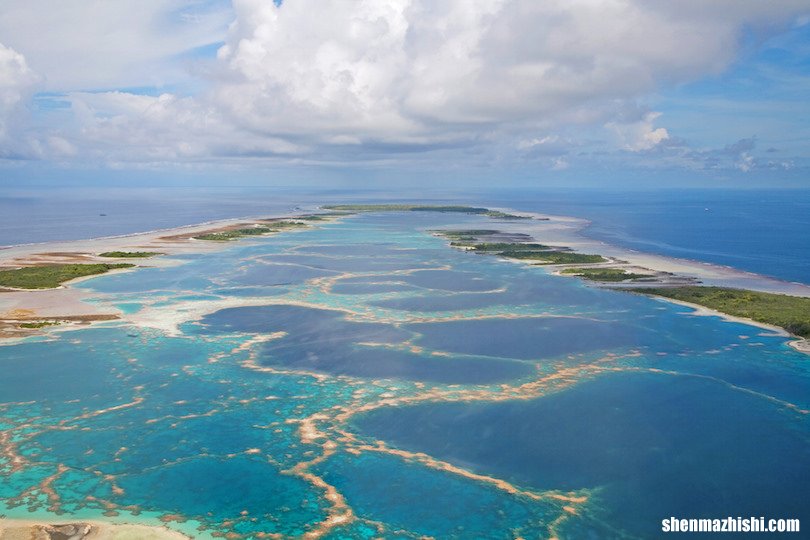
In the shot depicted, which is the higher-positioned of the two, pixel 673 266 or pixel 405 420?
pixel 673 266

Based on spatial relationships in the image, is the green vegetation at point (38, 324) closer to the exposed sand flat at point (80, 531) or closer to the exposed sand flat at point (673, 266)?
the exposed sand flat at point (80, 531)

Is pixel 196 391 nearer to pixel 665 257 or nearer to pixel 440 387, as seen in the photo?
pixel 440 387

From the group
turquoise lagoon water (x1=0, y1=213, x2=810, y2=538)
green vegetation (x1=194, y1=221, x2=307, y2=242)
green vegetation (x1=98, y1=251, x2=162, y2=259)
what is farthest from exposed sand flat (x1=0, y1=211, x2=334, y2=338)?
turquoise lagoon water (x1=0, y1=213, x2=810, y2=538)

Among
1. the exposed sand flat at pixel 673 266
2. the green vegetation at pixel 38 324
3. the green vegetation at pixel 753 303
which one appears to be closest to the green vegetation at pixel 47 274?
the green vegetation at pixel 38 324

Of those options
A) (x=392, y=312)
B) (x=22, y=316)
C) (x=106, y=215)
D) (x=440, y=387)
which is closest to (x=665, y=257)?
(x=392, y=312)

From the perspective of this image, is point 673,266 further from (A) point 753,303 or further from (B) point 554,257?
(A) point 753,303

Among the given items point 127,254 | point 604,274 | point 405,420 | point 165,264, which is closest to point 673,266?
point 604,274

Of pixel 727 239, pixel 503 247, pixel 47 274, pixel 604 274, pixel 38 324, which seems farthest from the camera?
pixel 727 239
